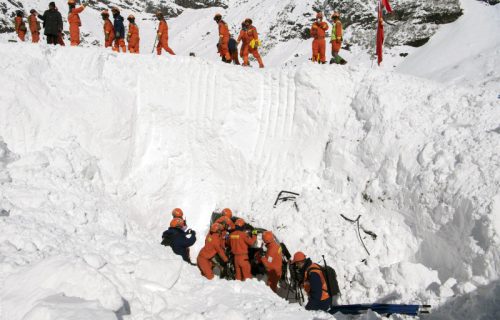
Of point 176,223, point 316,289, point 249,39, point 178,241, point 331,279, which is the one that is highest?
point 249,39

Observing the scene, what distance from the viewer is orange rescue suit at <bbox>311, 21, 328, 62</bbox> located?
10648 millimetres

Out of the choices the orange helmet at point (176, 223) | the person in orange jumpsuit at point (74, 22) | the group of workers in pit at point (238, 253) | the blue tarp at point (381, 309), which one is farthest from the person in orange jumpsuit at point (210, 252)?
the person in orange jumpsuit at point (74, 22)

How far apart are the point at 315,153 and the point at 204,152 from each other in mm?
2962

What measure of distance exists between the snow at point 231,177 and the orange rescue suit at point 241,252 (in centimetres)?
96

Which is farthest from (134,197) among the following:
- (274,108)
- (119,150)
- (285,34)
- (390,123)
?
(285,34)

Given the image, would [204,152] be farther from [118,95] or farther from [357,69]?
[357,69]

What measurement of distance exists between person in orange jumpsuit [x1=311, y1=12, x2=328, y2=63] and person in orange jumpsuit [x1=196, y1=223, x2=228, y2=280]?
5.76m

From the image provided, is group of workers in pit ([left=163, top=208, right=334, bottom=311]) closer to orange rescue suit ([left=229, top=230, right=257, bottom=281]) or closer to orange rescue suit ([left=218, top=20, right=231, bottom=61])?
orange rescue suit ([left=229, top=230, right=257, bottom=281])

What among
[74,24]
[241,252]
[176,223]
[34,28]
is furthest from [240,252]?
[34,28]

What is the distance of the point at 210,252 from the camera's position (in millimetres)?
7672

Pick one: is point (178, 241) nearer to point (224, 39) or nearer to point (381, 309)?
point (381, 309)

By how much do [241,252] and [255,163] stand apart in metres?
3.11

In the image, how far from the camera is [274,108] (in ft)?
34.6

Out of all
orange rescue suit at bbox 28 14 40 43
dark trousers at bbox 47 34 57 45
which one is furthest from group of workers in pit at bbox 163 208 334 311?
orange rescue suit at bbox 28 14 40 43
